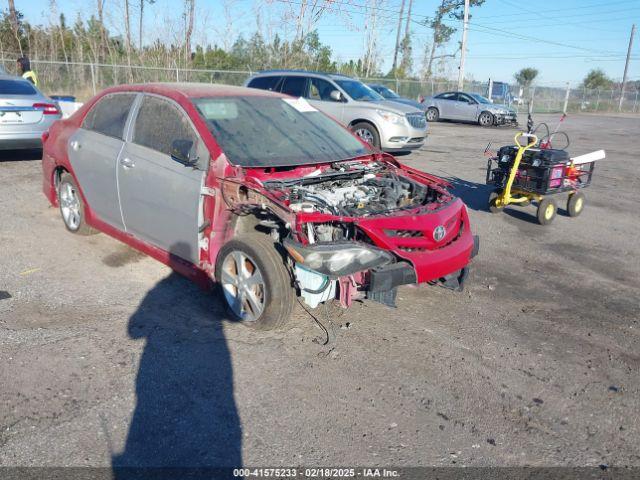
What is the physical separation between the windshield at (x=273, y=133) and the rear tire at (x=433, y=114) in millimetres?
21445

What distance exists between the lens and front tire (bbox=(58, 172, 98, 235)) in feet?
19.2

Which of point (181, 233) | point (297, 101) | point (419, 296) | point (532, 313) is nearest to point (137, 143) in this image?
point (181, 233)

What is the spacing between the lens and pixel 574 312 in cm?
473

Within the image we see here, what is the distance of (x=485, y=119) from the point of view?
24750 millimetres

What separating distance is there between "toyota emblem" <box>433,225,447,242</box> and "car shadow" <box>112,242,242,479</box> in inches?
67.9

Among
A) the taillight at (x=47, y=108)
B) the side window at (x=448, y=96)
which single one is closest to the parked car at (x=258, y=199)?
the taillight at (x=47, y=108)

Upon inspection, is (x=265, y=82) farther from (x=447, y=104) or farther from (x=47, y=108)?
(x=447, y=104)

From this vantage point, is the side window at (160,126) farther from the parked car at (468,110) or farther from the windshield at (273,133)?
the parked car at (468,110)

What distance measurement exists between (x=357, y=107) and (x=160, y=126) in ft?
27.9

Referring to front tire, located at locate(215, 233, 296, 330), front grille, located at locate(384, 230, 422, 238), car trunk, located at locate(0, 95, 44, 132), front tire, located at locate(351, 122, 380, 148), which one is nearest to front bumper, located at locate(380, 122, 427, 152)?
front tire, located at locate(351, 122, 380, 148)

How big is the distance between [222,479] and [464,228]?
2.84 m

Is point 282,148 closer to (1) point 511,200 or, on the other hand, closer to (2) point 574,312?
(2) point 574,312

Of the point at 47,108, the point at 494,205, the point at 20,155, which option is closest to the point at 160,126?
the point at 494,205

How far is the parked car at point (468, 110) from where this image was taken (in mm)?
24594
